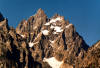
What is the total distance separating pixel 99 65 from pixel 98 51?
10.5 metres

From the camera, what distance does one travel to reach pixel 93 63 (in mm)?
121938

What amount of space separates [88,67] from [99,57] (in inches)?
412

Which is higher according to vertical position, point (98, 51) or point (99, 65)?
point (98, 51)

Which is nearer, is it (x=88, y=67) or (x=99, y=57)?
(x=99, y=57)

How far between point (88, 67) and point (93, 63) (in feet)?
16.6

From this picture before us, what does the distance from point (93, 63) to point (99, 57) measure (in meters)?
5.42

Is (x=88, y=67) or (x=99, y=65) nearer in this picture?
(x=99, y=65)

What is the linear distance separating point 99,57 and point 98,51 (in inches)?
194

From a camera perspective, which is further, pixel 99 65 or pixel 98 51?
pixel 98 51

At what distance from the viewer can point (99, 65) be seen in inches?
4478

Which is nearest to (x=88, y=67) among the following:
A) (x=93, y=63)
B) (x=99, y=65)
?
(x=93, y=63)

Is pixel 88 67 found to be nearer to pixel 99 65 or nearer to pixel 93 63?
pixel 93 63

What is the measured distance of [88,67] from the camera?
126 metres
